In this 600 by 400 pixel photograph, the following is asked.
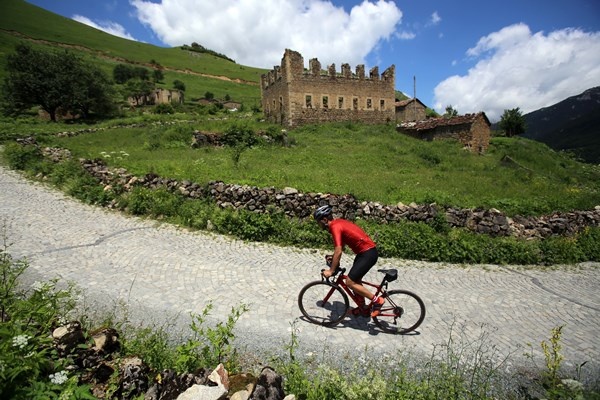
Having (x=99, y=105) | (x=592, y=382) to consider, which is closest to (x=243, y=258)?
(x=592, y=382)

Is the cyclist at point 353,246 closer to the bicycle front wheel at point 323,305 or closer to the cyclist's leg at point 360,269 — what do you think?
the cyclist's leg at point 360,269

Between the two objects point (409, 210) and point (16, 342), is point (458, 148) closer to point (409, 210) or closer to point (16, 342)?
point (409, 210)

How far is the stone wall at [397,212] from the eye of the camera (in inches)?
420

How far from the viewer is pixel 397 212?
1090cm

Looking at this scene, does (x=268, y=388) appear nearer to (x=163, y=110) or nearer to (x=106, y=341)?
(x=106, y=341)

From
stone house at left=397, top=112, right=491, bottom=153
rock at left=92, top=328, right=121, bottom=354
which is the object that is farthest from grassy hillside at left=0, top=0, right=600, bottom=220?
rock at left=92, top=328, right=121, bottom=354

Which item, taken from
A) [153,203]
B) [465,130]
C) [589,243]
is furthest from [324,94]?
[589,243]

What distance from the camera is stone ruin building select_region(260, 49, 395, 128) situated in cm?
3556

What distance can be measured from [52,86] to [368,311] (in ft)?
172

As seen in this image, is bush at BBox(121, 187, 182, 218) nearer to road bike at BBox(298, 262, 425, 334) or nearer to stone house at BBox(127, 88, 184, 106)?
road bike at BBox(298, 262, 425, 334)

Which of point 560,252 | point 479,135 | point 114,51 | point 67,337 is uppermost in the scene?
point 114,51

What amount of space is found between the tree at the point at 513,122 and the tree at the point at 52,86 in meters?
71.9

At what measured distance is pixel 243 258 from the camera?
8.77 m

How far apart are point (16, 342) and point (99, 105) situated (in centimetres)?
5198
